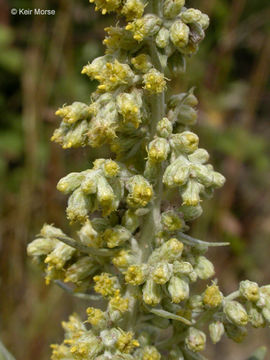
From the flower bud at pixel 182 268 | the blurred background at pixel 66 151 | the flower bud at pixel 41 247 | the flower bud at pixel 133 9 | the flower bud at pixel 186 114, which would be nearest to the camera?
the flower bud at pixel 133 9

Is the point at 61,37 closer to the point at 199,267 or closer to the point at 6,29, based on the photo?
the point at 6,29

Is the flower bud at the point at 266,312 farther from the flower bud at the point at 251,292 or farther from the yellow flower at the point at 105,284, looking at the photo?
the yellow flower at the point at 105,284

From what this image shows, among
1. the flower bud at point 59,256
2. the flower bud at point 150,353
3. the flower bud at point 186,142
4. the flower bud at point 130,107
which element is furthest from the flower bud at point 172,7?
the flower bud at point 150,353

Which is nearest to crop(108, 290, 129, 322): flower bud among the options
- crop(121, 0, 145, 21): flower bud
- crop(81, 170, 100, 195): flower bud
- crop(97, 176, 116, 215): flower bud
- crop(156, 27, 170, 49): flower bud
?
crop(97, 176, 116, 215): flower bud

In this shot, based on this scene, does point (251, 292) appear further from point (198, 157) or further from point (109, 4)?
point (109, 4)

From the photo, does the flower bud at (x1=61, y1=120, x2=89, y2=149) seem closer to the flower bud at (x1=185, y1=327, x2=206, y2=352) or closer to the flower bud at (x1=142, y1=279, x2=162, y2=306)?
the flower bud at (x1=142, y1=279, x2=162, y2=306)

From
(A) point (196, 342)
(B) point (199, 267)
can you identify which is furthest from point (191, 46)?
(A) point (196, 342)
